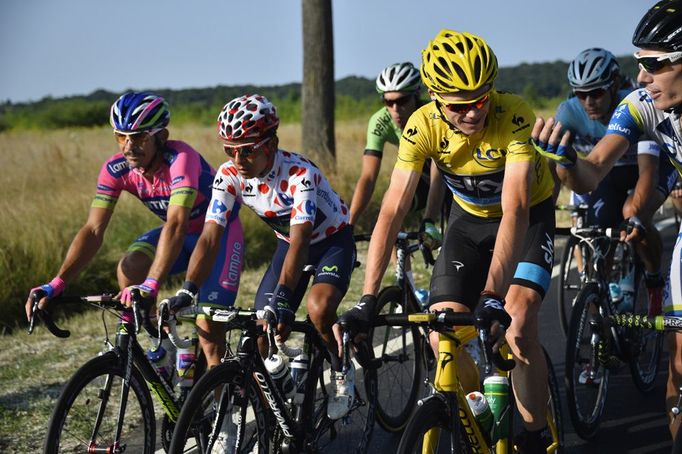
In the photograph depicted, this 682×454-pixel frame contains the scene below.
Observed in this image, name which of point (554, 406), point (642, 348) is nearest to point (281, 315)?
point (554, 406)

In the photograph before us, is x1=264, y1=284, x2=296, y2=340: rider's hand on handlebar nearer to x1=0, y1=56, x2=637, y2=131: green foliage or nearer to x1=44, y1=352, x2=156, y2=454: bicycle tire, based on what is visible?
x1=44, y1=352, x2=156, y2=454: bicycle tire

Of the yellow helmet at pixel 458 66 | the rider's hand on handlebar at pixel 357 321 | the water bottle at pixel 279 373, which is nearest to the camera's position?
the rider's hand on handlebar at pixel 357 321

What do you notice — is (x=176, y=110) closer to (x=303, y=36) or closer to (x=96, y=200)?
(x=303, y=36)

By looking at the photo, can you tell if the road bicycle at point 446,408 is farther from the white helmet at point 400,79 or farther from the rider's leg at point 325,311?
the white helmet at point 400,79

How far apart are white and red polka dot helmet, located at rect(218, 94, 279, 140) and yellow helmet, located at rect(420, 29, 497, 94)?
1.07 meters

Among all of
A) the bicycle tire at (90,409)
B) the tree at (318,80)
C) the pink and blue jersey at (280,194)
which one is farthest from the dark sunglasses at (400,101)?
the tree at (318,80)

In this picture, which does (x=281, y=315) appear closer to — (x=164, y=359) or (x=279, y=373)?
(x=279, y=373)

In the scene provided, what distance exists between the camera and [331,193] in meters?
5.51

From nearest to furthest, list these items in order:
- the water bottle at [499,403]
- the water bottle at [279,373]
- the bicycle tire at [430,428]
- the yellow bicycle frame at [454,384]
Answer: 1. the bicycle tire at [430,428]
2. the yellow bicycle frame at [454,384]
3. the water bottle at [499,403]
4. the water bottle at [279,373]

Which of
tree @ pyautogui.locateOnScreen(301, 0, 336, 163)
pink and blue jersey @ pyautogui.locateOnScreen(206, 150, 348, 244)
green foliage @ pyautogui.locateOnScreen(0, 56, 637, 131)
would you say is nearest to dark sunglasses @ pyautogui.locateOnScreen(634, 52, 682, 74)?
pink and blue jersey @ pyautogui.locateOnScreen(206, 150, 348, 244)

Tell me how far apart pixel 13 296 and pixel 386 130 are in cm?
456

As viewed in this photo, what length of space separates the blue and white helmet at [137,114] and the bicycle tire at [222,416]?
1.79m

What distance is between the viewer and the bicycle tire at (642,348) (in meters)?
6.12

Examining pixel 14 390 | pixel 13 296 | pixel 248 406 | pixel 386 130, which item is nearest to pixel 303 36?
pixel 13 296
